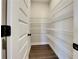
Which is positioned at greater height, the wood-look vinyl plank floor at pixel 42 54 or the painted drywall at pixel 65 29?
the painted drywall at pixel 65 29

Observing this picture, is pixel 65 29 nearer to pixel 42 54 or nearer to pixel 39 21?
pixel 42 54

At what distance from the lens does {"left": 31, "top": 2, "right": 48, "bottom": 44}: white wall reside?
5176 mm

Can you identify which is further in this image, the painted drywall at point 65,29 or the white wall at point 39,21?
the white wall at point 39,21

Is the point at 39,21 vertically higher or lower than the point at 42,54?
higher

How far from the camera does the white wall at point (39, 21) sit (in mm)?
5176

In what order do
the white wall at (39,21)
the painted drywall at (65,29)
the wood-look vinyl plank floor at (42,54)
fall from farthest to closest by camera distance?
the white wall at (39,21) → the wood-look vinyl plank floor at (42,54) → the painted drywall at (65,29)

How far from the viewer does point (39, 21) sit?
5.21 metres

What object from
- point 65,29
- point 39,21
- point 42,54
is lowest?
point 42,54

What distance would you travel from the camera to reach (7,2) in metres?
0.71

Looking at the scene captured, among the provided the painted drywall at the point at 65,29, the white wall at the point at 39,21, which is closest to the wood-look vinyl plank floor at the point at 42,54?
the painted drywall at the point at 65,29

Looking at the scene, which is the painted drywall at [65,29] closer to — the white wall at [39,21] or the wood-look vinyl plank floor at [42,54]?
the wood-look vinyl plank floor at [42,54]

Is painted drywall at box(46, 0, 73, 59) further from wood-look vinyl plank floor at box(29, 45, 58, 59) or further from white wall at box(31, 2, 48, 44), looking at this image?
white wall at box(31, 2, 48, 44)

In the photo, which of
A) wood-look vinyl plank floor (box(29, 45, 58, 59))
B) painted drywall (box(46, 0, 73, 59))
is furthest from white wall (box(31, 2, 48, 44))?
painted drywall (box(46, 0, 73, 59))

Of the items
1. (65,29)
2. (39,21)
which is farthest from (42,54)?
(39,21)
